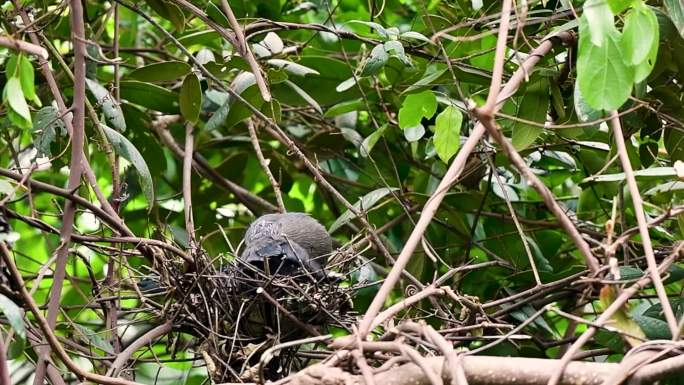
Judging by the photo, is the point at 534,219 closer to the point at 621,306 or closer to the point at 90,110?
the point at 90,110

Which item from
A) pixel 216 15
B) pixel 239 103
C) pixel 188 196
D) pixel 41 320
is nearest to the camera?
pixel 41 320

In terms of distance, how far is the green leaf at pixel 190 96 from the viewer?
2.41 meters

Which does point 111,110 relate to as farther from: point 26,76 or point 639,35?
point 639,35

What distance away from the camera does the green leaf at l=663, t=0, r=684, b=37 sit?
68.9 inches

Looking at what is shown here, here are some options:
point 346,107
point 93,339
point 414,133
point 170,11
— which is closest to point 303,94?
point 346,107

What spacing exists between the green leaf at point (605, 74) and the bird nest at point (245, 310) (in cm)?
88

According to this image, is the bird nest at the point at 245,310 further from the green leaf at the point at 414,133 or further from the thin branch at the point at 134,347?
the green leaf at the point at 414,133

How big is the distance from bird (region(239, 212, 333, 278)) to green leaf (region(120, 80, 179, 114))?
1.29ft

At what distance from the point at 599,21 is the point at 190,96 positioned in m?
1.34

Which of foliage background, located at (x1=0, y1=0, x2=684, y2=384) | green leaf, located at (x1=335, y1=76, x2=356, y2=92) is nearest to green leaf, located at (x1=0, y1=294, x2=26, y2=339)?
foliage background, located at (x1=0, y1=0, x2=684, y2=384)

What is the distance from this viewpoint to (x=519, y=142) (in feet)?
6.72

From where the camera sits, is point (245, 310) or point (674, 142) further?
point (674, 142)

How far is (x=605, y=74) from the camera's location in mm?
1311

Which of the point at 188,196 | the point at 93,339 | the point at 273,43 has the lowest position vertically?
→ the point at 93,339
